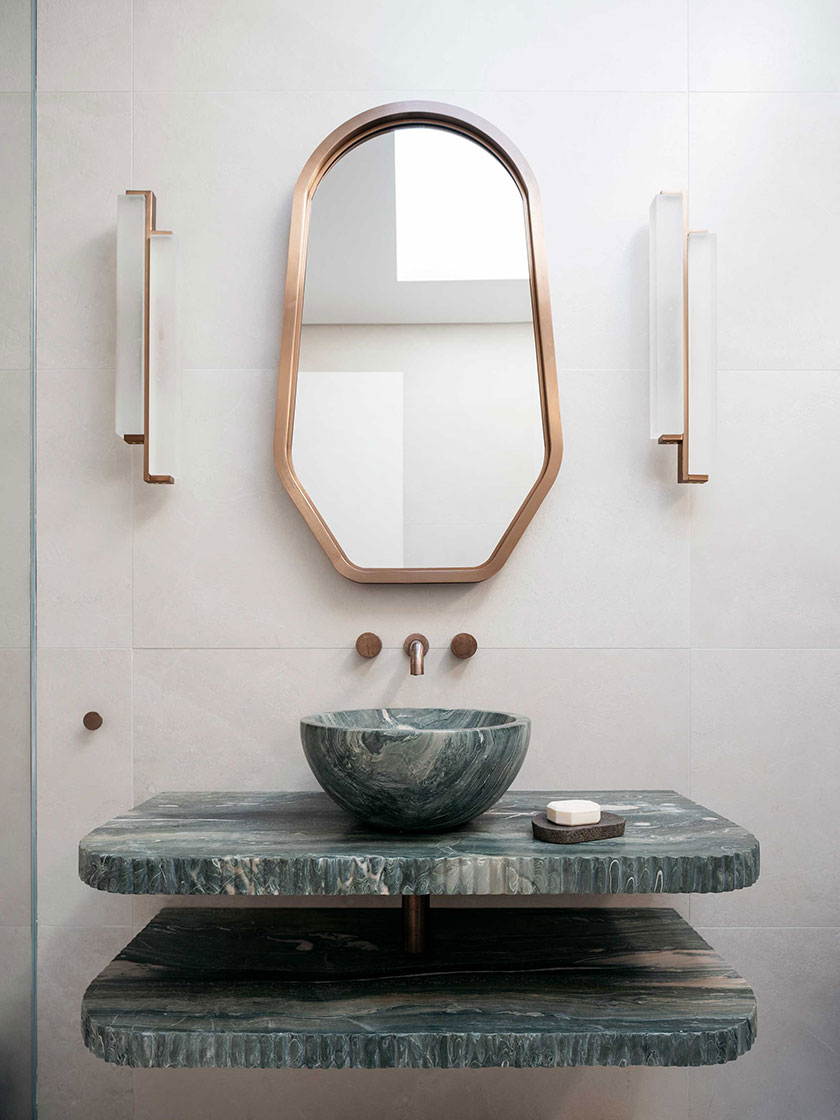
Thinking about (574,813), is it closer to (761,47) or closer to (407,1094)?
(407,1094)

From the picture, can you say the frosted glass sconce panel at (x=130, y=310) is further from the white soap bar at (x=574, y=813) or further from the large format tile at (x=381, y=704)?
the white soap bar at (x=574, y=813)

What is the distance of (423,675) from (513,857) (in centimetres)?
52

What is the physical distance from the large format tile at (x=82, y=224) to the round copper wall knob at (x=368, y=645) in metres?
0.65

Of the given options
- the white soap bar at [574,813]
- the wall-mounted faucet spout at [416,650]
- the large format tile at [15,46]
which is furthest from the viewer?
the wall-mounted faucet spout at [416,650]

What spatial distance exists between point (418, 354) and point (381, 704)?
601mm

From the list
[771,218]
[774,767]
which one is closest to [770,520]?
[774,767]

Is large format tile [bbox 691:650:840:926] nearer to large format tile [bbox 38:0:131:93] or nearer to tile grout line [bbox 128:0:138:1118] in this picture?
tile grout line [bbox 128:0:138:1118]

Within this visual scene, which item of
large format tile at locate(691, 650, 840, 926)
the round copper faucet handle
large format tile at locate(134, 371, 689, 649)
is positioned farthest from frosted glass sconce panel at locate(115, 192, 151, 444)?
large format tile at locate(691, 650, 840, 926)

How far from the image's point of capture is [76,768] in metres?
1.61

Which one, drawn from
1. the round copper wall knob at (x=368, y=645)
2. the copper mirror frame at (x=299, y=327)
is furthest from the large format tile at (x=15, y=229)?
the round copper wall knob at (x=368, y=645)

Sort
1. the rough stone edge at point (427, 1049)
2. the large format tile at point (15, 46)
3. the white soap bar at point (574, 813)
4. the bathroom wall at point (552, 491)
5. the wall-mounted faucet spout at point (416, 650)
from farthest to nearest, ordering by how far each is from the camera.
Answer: the bathroom wall at point (552, 491), the wall-mounted faucet spout at point (416, 650), the large format tile at point (15, 46), the white soap bar at point (574, 813), the rough stone edge at point (427, 1049)

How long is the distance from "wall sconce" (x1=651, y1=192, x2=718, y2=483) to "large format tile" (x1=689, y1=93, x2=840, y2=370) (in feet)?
0.32

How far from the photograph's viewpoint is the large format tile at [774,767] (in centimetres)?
162

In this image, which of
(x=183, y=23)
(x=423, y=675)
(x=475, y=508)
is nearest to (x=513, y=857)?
(x=423, y=675)
